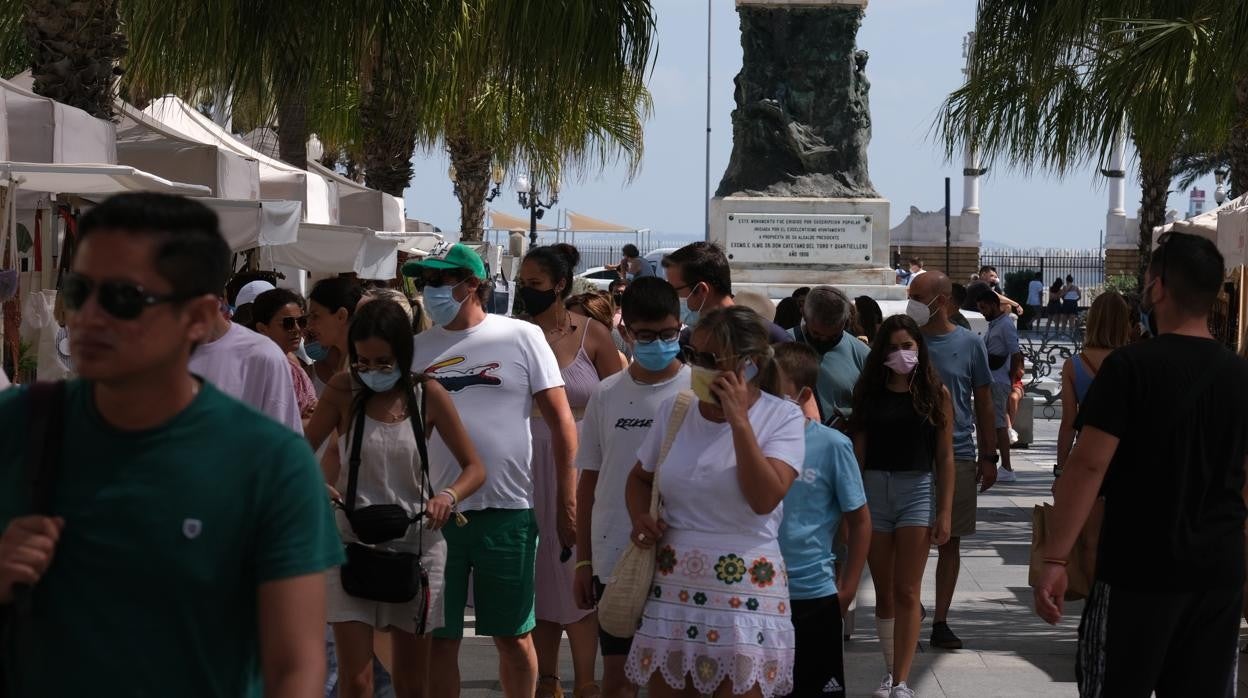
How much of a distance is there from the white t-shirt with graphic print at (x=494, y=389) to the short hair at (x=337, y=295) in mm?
1045

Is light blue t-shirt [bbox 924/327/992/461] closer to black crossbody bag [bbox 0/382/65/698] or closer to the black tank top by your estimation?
the black tank top

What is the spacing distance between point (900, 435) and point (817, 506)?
175 centimetres

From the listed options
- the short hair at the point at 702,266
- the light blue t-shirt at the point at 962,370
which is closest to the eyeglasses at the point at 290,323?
→ the short hair at the point at 702,266

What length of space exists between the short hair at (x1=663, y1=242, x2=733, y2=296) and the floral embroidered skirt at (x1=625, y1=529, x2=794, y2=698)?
2659mm

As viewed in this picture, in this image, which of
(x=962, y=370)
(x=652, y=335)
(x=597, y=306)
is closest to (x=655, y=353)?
(x=652, y=335)

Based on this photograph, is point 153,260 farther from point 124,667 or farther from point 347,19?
point 347,19

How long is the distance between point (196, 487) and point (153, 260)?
1.12 ft

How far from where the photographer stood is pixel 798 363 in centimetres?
584

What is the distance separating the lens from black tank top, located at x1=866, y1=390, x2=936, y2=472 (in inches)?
274

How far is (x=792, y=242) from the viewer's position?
63.6 ft

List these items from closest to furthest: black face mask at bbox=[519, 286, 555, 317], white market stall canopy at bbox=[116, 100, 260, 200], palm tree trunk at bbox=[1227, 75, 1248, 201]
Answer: black face mask at bbox=[519, 286, 555, 317] → white market stall canopy at bbox=[116, 100, 260, 200] → palm tree trunk at bbox=[1227, 75, 1248, 201]

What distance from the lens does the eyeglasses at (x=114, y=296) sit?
248 centimetres

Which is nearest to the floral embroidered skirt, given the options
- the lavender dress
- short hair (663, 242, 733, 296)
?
the lavender dress

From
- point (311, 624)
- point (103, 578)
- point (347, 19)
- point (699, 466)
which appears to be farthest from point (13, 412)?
point (347, 19)
